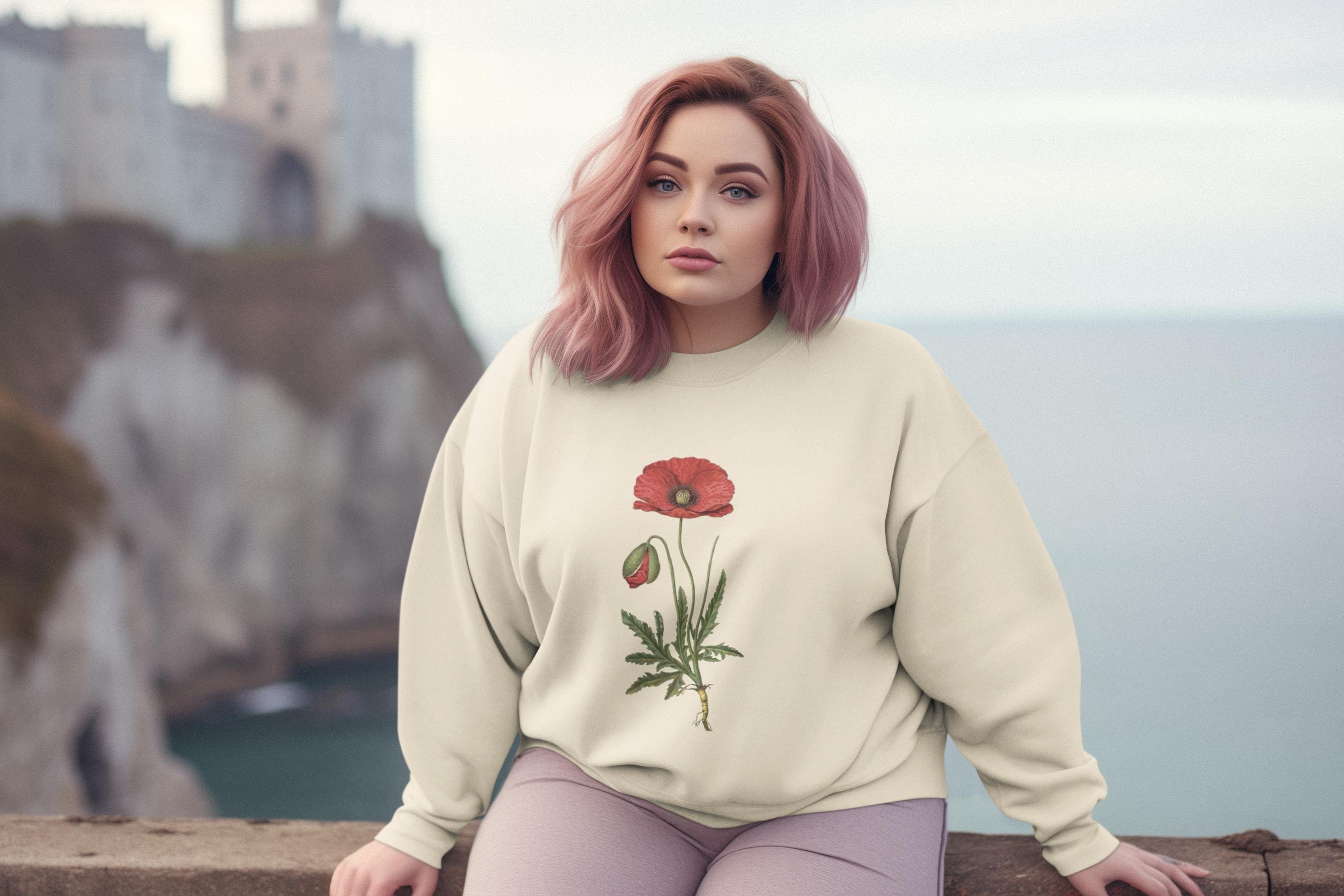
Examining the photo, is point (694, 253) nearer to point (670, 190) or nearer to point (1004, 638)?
point (670, 190)

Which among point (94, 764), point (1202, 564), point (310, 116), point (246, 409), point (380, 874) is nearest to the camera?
point (380, 874)

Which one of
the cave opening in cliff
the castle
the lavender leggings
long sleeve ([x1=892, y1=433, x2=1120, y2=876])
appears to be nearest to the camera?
the lavender leggings

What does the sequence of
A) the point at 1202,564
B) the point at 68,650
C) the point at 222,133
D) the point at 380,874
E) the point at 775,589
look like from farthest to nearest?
the point at 1202,564, the point at 222,133, the point at 68,650, the point at 380,874, the point at 775,589

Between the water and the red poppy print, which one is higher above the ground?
the red poppy print

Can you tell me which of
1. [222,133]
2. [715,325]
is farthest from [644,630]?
[222,133]

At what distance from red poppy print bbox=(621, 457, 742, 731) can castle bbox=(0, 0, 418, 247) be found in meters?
24.0

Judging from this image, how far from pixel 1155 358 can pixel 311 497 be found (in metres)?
52.7

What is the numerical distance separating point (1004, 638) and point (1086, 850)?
259mm

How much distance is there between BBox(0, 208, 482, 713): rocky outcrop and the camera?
853 inches

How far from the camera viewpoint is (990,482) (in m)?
1.40

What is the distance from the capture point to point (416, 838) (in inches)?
57.4

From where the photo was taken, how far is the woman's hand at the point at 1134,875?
4.51ft

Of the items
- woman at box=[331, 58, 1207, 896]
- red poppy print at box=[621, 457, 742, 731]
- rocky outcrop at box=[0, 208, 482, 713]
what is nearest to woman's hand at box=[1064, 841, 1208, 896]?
woman at box=[331, 58, 1207, 896]

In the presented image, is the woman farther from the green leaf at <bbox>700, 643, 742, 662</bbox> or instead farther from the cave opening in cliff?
the cave opening in cliff
